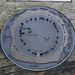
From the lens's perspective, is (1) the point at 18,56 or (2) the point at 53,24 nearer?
(1) the point at 18,56

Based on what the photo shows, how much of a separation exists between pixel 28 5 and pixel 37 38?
130 centimetres

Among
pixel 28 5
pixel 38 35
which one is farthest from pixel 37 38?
pixel 28 5

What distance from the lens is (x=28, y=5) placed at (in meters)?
4.76

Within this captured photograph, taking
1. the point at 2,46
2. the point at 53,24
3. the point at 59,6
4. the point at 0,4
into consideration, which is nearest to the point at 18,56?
the point at 2,46

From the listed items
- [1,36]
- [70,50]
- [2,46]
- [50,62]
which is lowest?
[50,62]

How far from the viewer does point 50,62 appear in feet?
13.1

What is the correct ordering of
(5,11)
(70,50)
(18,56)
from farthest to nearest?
(5,11) < (70,50) < (18,56)

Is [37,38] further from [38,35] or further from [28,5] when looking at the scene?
[28,5]

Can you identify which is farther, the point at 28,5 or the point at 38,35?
the point at 28,5

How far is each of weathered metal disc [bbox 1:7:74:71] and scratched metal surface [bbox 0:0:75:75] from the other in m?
0.18

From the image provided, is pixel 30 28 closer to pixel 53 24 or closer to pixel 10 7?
pixel 53 24

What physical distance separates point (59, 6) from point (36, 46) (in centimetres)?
177

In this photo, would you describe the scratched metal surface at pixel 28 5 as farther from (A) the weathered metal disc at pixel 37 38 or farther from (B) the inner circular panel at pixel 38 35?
(B) the inner circular panel at pixel 38 35

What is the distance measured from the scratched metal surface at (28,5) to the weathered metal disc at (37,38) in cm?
18
